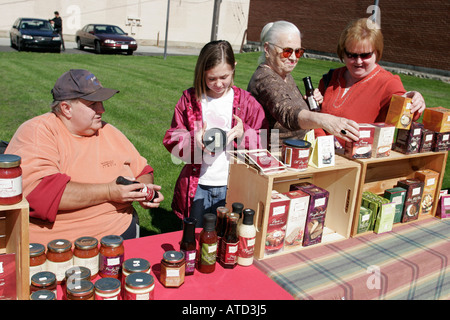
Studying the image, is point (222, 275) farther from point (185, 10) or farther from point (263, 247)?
point (185, 10)

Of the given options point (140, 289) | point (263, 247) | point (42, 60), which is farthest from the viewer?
point (42, 60)

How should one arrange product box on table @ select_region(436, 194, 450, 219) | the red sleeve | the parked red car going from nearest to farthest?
the red sleeve → product box on table @ select_region(436, 194, 450, 219) → the parked red car

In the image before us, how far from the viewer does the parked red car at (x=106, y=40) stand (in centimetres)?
1769

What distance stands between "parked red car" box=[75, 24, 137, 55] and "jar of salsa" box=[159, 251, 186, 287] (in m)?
17.1

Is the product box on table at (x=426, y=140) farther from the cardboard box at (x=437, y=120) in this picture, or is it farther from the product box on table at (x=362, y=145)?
the product box on table at (x=362, y=145)

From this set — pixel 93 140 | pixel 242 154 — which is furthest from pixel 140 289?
pixel 93 140

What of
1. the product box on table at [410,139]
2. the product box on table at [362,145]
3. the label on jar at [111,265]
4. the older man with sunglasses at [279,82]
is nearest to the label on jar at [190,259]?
the label on jar at [111,265]

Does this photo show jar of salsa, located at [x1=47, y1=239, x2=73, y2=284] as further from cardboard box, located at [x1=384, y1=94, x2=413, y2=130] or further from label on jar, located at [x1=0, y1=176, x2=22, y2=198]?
cardboard box, located at [x1=384, y1=94, x2=413, y2=130]

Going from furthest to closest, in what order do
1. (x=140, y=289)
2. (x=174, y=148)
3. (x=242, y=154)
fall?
(x=174, y=148) → (x=242, y=154) → (x=140, y=289)

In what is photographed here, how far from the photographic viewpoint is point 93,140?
2.53 meters

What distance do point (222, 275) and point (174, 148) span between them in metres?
0.86

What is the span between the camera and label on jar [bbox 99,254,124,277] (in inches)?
73.9

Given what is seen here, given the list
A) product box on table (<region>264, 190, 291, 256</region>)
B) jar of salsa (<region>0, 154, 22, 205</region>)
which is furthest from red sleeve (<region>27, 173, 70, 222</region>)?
product box on table (<region>264, 190, 291, 256</region>)

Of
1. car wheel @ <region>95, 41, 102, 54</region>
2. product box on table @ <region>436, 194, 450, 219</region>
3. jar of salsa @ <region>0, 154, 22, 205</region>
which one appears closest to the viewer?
jar of salsa @ <region>0, 154, 22, 205</region>
